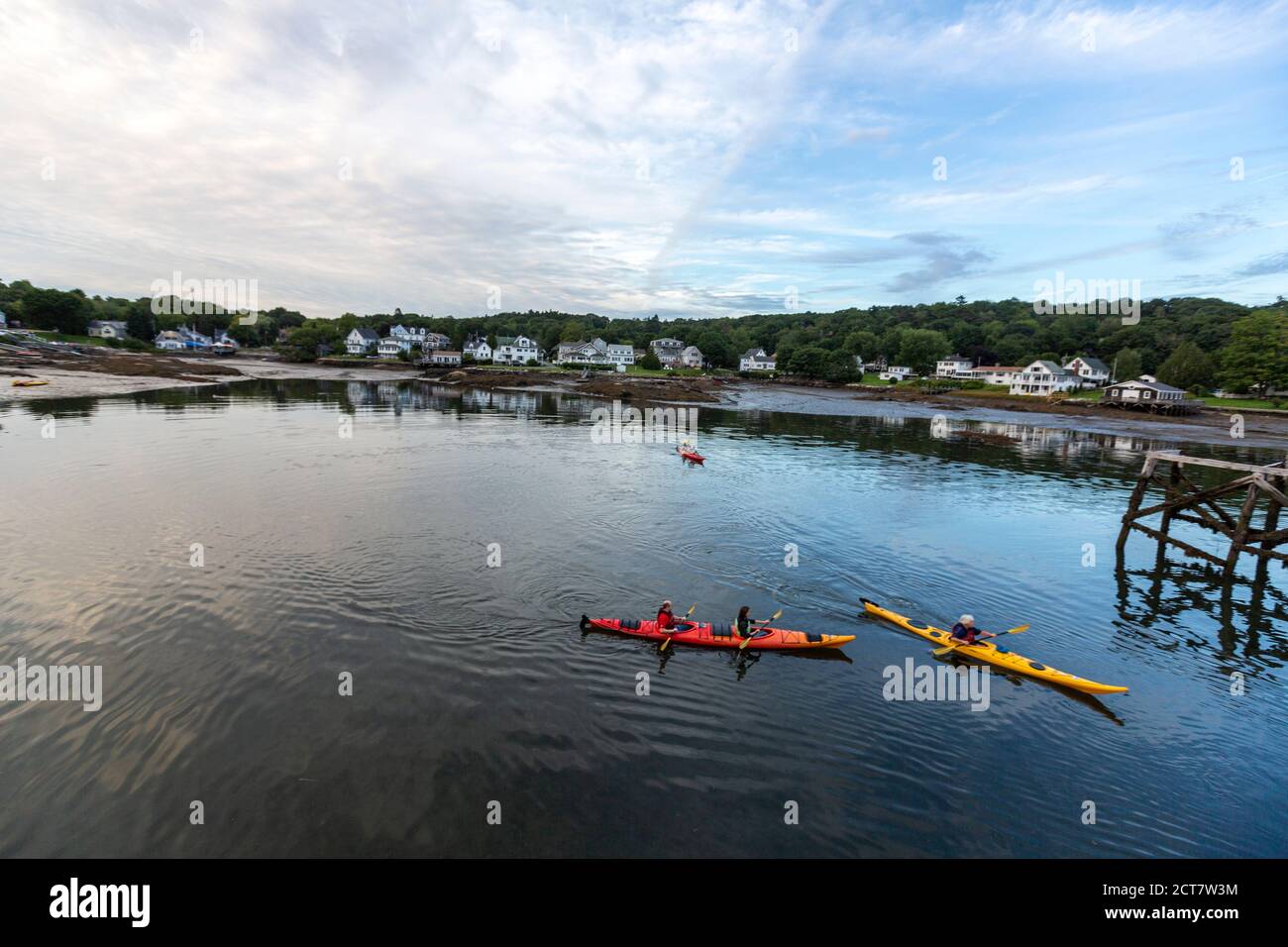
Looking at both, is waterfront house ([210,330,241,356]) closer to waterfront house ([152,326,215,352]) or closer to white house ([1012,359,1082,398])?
waterfront house ([152,326,215,352])

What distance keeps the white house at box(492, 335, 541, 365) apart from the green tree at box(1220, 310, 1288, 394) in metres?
150

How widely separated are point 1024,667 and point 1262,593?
49.9 ft

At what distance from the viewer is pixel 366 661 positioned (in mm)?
14938

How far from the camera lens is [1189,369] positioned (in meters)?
96.9

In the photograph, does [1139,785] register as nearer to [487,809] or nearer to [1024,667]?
[1024,667]

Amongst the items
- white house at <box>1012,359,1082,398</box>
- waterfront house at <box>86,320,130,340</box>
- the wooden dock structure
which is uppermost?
waterfront house at <box>86,320,130,340</box>

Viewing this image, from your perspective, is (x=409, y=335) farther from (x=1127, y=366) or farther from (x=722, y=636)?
(x=722, y=636)

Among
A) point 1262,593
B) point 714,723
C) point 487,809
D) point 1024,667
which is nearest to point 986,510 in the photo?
point 1262,593

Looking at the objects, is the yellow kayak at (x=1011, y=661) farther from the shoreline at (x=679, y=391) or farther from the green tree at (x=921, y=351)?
the green tree at (x=921, y=351)

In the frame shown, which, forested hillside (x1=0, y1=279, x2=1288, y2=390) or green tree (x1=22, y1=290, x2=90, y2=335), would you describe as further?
green tree (x1=22, y1=290, x2=90, y2=335)

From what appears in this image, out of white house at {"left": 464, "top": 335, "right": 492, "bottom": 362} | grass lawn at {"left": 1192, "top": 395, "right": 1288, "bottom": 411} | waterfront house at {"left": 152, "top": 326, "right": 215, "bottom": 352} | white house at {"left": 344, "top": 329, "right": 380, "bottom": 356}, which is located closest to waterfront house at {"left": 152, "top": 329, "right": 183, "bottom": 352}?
waterfront house at {"left": 152, "top": 326, "right": 215, "bottom": 352}

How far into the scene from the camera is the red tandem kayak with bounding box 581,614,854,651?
664 inches

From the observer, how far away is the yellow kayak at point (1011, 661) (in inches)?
598

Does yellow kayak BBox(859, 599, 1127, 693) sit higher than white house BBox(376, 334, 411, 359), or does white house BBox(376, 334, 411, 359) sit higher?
white house BBox(376, 334, 411, 359)
